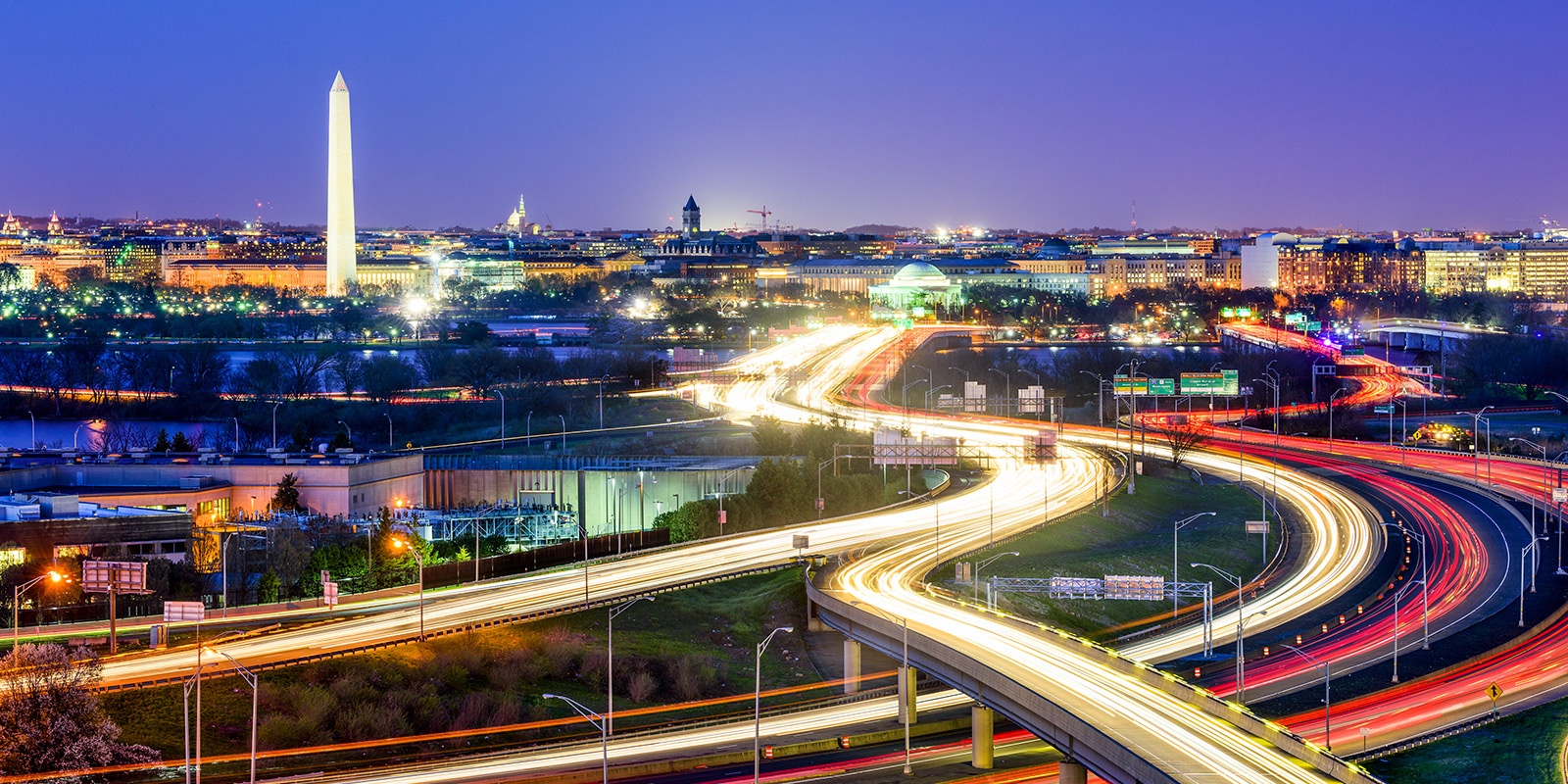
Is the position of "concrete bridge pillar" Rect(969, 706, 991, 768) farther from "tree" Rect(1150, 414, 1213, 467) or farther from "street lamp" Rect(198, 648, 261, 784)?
"tree" Rect(1150, 414, 1213, 467)

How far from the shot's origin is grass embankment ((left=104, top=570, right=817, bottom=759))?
3466cm

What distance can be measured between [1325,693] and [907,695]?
9.21 m

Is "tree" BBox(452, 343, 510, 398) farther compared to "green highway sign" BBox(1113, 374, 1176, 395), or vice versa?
"tree" BBox(452, 343, 510, 398)

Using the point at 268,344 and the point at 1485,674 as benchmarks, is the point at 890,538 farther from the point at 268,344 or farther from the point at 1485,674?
the point at 268,344

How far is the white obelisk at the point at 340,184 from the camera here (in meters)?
143

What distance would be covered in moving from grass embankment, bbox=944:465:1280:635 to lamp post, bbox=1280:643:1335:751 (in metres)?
5.69

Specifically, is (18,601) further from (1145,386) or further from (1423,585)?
(1145,386)

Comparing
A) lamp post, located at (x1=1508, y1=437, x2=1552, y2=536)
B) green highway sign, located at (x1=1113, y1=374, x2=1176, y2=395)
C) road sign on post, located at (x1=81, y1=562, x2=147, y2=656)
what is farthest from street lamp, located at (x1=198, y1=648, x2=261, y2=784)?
green highway sign, located at (x1=1113, y1=374, x2=1176, y2=395)

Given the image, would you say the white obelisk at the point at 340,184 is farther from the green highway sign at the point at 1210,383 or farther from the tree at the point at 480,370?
the green highway sign at the point at 1210,383

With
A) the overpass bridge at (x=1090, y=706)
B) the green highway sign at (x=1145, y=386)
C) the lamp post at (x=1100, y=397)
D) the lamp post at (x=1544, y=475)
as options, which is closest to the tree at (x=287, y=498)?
the overpass bridge at (x=1090, y=706)

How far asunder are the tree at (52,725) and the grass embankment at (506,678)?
2.76 ft

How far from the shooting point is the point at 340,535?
5412 cm

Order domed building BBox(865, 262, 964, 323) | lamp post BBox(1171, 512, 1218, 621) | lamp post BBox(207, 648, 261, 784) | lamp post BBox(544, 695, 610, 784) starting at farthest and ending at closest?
domed building BBox(865, 262, 964, 323), lamp post BBox(1171, 512, 1218, 621), lamp post BBox(544, 695, 610, 784), lamp post BBox(207, 648, 261, 784)

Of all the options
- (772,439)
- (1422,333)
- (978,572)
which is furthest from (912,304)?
(978,572)
